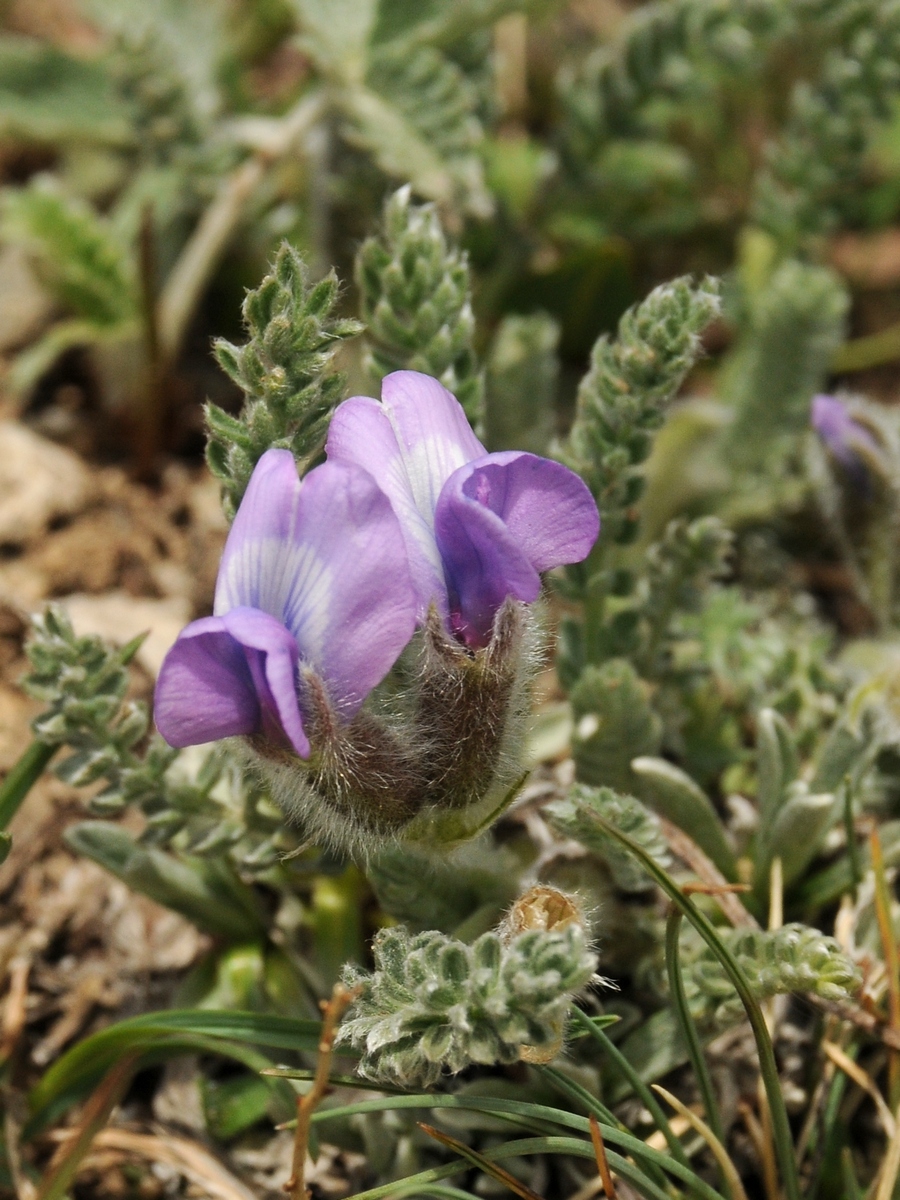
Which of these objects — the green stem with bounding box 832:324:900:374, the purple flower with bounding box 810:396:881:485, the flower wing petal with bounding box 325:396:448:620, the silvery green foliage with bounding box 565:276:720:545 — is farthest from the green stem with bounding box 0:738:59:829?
the green stem with bounding box 832:324:900:374

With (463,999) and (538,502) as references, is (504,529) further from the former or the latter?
(463,999)

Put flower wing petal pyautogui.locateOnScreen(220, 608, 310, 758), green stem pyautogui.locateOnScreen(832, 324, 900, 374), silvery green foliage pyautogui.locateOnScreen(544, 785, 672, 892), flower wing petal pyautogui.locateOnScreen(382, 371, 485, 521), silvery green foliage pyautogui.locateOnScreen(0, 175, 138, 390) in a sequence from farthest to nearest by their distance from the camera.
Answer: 1. green stem pyautogui.locateOnScreen(832, 324, 900, 374)
2. silvery green foliage pyautogui.locateOnScreen(0, 175, 138, 390)
3. silvery green foliage pyautogui.locateOnScreen(544, 785, 672, 892)
4. flower wing petal pyautogui.locateOnScreen(382, 371, 485, 521)
5. flower wing petal pyautogui.locateOnScreen(220, 608, 310, 758)

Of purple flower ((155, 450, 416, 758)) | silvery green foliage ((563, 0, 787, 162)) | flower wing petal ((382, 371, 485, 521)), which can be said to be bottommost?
purple flower ((155, 450, 416, 758))

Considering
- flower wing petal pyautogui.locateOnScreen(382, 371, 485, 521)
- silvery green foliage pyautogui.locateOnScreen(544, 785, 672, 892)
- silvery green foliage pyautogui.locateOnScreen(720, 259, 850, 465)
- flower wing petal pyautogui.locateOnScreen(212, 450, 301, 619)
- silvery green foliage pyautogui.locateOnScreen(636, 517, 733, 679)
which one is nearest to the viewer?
flower wing petal pyautogui.locateOnScreen(212, 450, 301, 619)

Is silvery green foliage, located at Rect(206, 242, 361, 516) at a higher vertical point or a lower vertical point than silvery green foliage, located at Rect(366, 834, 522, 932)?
higher

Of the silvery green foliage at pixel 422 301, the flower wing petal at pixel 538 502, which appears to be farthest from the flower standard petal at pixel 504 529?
the silvery green foliage at pixel 422 301

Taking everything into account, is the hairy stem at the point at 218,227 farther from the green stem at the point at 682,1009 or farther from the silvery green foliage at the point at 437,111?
the green stem at the point at 682,1009

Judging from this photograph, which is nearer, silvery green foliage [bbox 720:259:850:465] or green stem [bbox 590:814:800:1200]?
green stem [bbox 590:814:800:1200]

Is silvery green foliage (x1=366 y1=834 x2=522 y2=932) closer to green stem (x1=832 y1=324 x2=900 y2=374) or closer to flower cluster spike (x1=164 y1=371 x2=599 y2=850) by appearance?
flower cluster spike (x1=164 y1=371 x2=599 y2=850)
